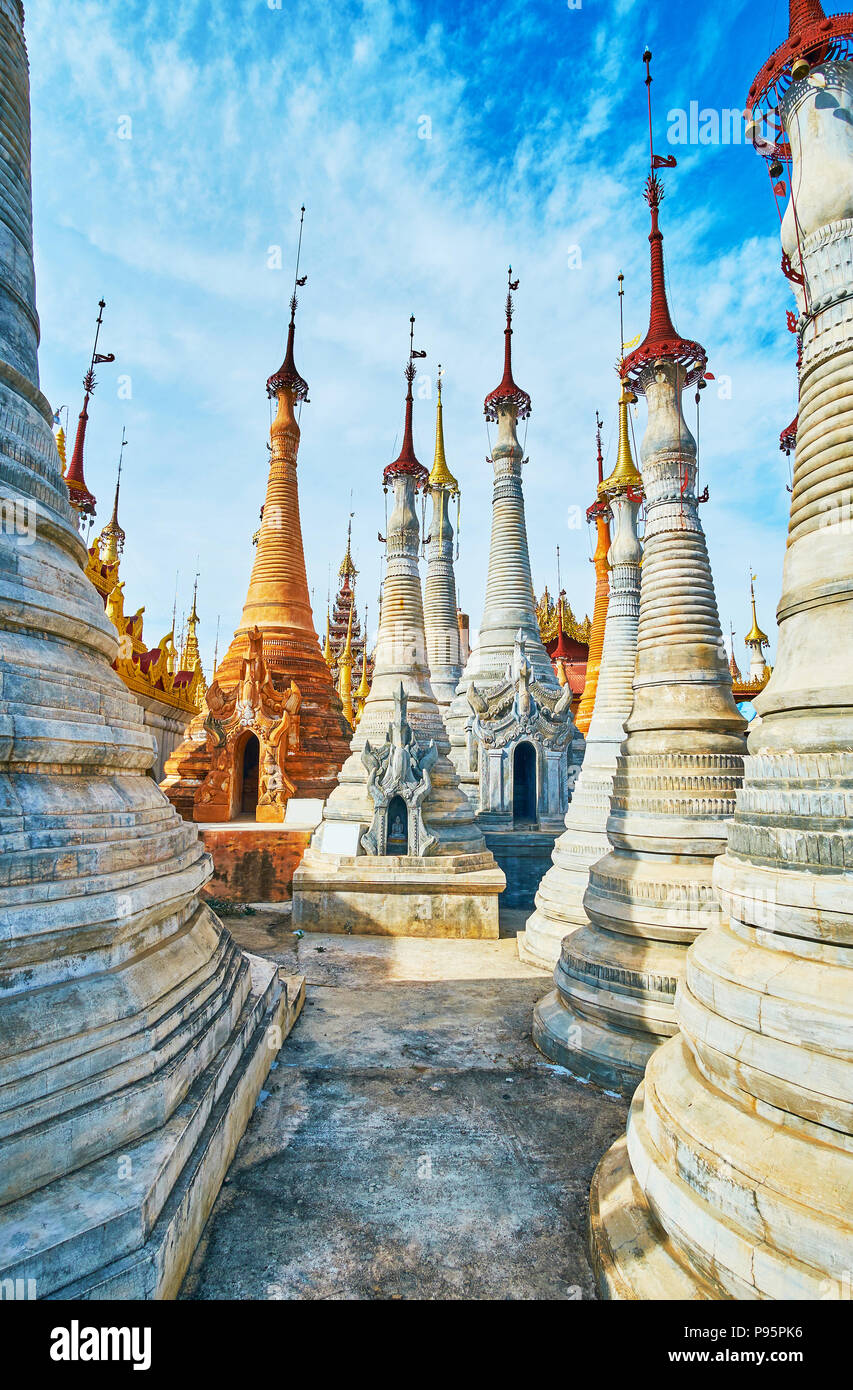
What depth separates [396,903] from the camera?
13.2 m

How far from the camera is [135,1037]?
4.19 meters

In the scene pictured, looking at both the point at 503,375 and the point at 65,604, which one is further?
the point at 503,375

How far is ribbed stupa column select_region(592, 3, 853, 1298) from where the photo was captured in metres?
3.28

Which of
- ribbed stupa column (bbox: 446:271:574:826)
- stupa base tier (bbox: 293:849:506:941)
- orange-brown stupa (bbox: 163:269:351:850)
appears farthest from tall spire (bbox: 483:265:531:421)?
stupa base tier (bbox: 293:849:506:941)

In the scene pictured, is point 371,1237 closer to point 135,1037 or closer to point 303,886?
point 135,1037

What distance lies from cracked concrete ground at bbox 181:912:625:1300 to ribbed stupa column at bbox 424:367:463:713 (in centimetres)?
1781

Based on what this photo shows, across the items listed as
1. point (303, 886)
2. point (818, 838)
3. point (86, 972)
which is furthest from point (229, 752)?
point (818, 838)

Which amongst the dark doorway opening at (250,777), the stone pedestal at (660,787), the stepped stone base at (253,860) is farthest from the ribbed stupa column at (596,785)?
the dark doorway opening at (250,777)

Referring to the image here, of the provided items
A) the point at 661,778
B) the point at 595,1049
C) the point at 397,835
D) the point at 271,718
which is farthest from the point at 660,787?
the point at 271,718

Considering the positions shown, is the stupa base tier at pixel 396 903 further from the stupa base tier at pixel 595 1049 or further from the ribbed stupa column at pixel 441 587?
the ribbed stupa column at pixel 441 587

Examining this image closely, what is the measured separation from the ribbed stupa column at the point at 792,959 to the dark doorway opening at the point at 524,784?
1562 cm

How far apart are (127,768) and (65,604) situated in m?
1.32

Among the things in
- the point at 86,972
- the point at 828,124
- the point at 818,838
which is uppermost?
the point at 828,124
